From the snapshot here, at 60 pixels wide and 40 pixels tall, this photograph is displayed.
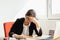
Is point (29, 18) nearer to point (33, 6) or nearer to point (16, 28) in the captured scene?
point (16, 28)

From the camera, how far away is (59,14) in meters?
3.64

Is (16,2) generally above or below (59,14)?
above

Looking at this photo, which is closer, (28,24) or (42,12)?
(28,24)

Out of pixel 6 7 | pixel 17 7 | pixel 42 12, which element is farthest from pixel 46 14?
pixel 6 7

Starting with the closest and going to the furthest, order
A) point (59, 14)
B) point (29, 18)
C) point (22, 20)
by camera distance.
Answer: point (29, 18)
point (22, 20)
point (59, 14)

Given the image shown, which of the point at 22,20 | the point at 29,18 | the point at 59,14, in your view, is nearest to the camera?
the point at 29,18

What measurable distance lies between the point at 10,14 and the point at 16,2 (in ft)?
1.13

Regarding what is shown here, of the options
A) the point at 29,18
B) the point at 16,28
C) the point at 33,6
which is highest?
the point at 33,6

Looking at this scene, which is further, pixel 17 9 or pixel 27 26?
pixel 17 9

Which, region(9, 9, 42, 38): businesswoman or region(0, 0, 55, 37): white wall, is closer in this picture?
region(9, 9, 42, 38): businesswoman

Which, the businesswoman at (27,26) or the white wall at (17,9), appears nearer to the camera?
the businesswoman at (27,26)

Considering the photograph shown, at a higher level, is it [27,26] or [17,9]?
[17,9]

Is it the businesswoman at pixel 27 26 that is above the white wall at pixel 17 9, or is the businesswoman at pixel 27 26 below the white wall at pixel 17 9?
below

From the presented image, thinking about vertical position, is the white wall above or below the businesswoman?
above
